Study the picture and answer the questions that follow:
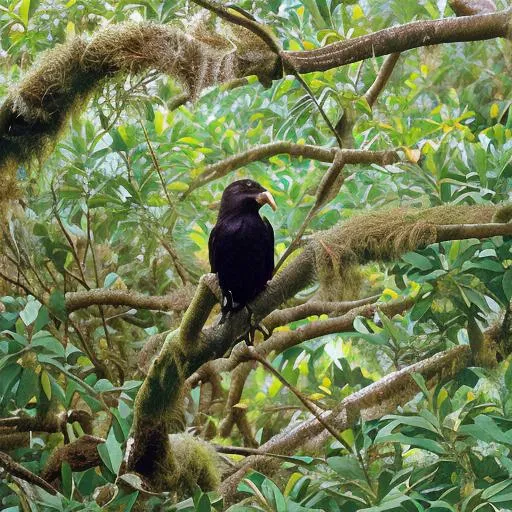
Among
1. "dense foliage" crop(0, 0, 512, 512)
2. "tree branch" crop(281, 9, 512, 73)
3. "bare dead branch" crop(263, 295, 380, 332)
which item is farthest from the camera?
"bare dead branch" crop(263, 295, 380, 332)

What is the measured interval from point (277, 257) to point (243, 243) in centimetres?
82

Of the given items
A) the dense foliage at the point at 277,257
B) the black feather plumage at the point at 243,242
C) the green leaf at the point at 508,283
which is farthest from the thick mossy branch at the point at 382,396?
the black feather plumage at the point at 243,242

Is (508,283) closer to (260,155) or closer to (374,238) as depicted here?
(374,238)

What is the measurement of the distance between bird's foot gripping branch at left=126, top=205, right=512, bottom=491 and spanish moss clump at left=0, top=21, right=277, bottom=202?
677mm

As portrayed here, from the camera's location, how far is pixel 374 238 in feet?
7.20

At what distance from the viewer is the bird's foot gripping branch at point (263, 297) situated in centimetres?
210

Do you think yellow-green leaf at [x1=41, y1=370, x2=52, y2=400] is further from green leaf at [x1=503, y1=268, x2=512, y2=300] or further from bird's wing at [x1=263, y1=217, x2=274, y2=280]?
green leaf at [x1=503, y1=268, x2=512, y2=300]

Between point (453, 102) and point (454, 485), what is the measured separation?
1852 millimetres

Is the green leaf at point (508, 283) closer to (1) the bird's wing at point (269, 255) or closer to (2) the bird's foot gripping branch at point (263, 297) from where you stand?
(2) the bird's foot gripping branch at point (263, 297)

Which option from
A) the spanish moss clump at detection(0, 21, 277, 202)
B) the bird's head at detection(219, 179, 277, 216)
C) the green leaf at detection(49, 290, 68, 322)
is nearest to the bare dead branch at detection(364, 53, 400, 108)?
the bird's head at detection(219, 179, 277, 216)

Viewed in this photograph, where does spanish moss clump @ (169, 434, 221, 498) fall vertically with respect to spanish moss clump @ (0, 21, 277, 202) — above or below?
below

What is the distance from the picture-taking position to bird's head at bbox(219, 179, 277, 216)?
281 cm

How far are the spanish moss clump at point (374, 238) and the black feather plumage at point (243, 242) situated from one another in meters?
0.29

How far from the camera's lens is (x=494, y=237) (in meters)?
2.28
